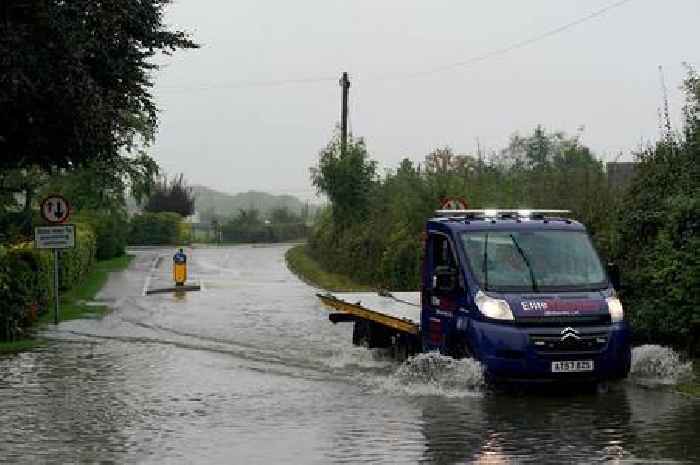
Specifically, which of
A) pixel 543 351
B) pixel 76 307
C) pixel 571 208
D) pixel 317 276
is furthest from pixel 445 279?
pixel 317 276

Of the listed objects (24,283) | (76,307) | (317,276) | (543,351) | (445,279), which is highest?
(445,279)

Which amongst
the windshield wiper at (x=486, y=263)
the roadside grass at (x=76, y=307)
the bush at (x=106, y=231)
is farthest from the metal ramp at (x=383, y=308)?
the bush at (x=106, y=231)

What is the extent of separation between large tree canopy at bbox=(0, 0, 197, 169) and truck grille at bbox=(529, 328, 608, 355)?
1134 cm

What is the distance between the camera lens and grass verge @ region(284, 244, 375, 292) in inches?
1396

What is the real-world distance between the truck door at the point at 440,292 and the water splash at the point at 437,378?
0.27m

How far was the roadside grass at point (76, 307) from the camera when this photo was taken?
20031 millimetres

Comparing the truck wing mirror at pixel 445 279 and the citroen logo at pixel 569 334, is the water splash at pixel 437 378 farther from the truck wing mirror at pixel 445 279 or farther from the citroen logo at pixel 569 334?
the citroen logo at pixel 569 334

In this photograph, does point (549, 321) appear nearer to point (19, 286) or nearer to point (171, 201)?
point (19, 286)

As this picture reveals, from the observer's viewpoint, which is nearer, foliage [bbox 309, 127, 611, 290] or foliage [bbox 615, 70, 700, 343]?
foliage [bbox 615, 70, 700, 343]

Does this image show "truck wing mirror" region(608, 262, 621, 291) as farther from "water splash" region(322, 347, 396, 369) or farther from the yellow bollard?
the yellow bollard

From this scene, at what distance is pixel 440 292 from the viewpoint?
13992 mm

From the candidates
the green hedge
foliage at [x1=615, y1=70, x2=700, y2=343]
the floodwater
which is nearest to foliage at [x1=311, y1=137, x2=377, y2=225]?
the green hedge

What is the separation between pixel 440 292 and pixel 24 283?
34.1 ft

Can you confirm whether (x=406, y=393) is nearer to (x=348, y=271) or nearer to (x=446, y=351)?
(x=446, y=351)
